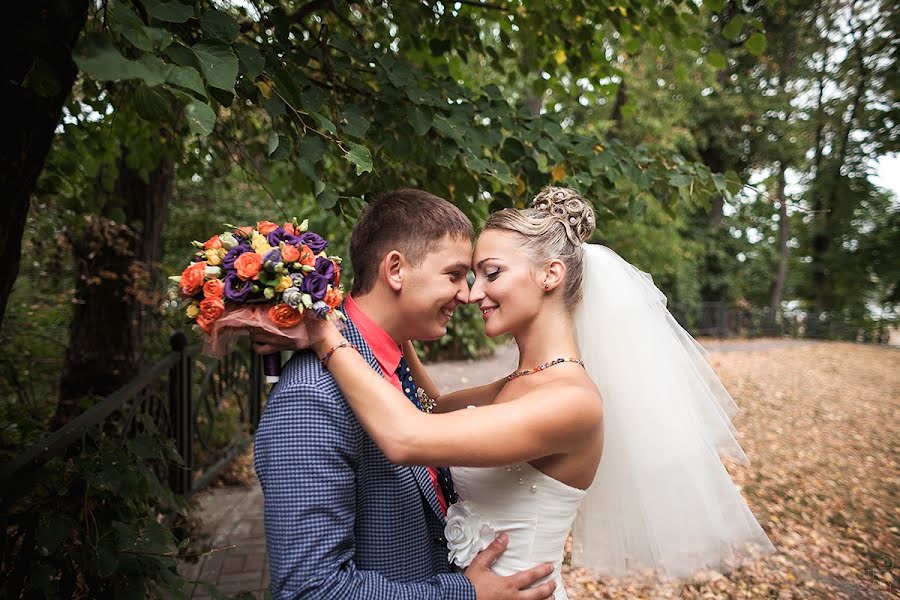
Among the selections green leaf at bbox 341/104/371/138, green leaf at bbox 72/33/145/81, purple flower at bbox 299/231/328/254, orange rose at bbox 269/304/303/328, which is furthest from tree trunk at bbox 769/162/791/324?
green leaf at bbox 72/33/145/81

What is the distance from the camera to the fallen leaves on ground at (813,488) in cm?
455

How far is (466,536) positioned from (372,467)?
43 centimetres

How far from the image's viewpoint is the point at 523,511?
85.0 inches

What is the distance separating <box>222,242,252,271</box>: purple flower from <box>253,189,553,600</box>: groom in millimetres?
223

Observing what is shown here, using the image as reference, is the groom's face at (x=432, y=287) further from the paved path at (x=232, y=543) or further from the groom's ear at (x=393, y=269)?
the paved path at (x=232, y=543)

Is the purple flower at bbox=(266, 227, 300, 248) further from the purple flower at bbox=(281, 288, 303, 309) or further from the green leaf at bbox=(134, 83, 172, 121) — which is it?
the green leaf at bbox=(134, 83, 172, 121)

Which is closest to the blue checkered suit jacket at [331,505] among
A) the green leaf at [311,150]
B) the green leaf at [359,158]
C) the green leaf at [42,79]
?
the green leaf at [359,158]

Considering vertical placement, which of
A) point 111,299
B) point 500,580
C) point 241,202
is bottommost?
point 500,580

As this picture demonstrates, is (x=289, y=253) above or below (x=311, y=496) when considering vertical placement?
above

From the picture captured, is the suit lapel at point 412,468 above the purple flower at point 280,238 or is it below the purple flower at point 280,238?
below

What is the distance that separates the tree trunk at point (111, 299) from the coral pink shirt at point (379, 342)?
13.5ft

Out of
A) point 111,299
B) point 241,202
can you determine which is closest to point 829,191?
point 241,202

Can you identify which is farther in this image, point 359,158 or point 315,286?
point 359,158

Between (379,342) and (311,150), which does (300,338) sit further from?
(311,150)
